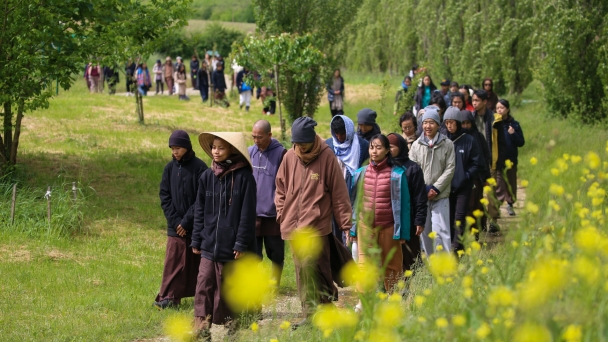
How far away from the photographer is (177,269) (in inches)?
333

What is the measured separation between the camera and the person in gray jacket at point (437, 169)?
9.38 metres

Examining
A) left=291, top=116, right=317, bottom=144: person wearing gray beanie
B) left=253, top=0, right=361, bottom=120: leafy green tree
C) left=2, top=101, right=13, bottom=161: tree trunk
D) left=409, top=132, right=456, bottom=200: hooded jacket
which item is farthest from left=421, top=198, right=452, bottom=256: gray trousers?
left=253, top=0, right=361, bottom=120: leafy green tree

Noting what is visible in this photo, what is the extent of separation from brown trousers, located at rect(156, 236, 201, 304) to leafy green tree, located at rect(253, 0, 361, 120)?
43.6ft

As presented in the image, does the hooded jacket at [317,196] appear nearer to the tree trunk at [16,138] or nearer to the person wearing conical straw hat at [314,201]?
the person wearing conical straw hat at [314,201]

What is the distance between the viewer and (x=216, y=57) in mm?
31875

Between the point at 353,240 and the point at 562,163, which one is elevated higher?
the point at 562,163

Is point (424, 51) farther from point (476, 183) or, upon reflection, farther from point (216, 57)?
point (476, 183)

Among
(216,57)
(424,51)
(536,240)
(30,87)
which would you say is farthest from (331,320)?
(424,51)

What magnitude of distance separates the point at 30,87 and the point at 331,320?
1040 centimetres

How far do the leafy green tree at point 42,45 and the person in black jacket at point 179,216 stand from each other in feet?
17.0

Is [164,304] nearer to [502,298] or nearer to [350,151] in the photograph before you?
[350,151]

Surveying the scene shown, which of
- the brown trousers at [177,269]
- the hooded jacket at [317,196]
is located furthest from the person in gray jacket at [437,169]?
the brown trousers at [177,269]

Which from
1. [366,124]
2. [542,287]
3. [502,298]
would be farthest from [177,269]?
[542,287]

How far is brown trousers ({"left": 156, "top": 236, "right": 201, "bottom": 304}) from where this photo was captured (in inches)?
333
